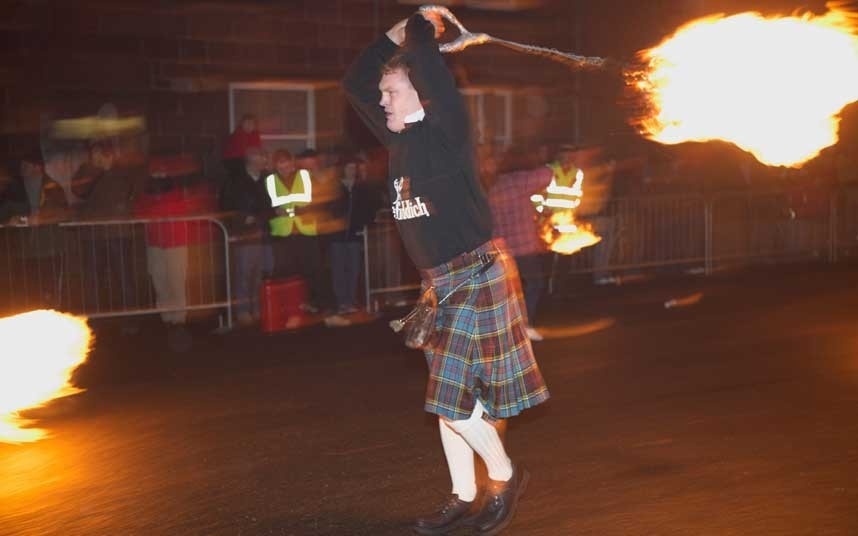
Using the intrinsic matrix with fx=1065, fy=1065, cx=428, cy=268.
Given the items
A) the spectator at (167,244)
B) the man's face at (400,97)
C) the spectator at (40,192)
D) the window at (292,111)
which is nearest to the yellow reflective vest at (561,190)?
the spectator at (167,244)

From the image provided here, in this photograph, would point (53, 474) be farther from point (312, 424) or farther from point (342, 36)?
point (342, 36)

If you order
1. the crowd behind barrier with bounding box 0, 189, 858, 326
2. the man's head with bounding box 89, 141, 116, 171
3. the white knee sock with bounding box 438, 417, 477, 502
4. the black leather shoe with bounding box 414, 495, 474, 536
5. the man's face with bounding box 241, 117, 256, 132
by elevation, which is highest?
the man's face with bounding box 241, 117, 256, 132

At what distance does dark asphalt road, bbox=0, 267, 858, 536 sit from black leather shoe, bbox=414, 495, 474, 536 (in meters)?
0.16

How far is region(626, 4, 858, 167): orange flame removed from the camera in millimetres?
6809

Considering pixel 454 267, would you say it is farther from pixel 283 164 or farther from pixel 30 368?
pixel 283 164

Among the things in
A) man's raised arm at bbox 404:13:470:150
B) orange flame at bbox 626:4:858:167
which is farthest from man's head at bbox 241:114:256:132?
man's raised arm at bbox 404:13:470:150

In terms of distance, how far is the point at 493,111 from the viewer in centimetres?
1653

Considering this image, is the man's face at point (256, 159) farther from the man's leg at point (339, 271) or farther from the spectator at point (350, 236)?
the man's leg at point (339, 271)

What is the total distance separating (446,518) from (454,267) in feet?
Answer: 3.91

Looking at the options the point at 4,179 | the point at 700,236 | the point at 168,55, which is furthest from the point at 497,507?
the point at 700,236

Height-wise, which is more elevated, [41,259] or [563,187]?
[563,187]

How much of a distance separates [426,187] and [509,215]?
522 cm

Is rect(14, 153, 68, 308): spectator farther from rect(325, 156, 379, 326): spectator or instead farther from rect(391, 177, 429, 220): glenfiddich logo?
rect(391, 177, 429, 220): glenfiddich logo

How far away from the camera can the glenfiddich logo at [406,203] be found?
485cm
